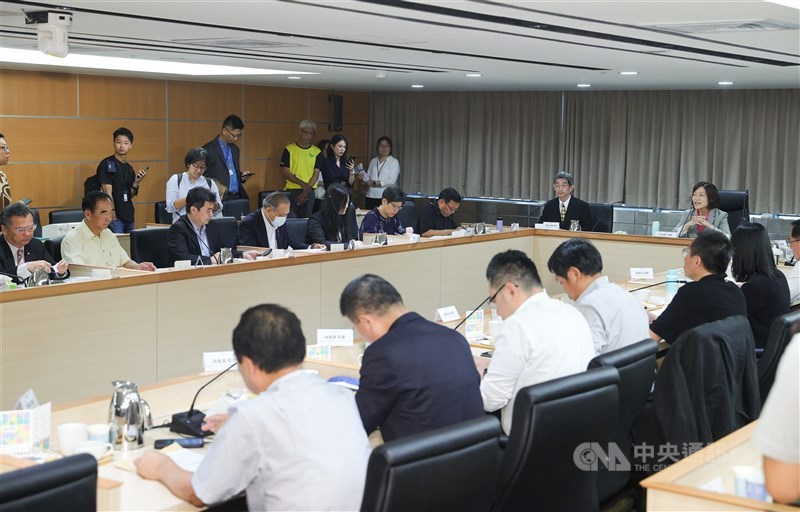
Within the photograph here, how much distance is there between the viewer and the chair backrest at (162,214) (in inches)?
369

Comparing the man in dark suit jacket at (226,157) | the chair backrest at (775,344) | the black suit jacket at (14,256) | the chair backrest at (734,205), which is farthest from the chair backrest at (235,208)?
the chair backrest at (775,344)

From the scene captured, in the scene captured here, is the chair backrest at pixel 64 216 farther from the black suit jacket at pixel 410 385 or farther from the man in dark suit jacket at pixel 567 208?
the black suit jacket at pixel 410 385

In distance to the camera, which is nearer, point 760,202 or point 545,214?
point 545,214

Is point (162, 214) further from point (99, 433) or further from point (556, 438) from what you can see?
point (556, 438)

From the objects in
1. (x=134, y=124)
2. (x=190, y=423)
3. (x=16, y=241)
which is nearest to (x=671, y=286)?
(x=190, y=423)

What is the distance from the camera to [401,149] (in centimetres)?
1357

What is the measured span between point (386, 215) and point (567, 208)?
1.80m

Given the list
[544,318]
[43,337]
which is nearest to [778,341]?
[544,318]

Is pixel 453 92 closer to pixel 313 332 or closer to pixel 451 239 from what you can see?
pixel 451 239

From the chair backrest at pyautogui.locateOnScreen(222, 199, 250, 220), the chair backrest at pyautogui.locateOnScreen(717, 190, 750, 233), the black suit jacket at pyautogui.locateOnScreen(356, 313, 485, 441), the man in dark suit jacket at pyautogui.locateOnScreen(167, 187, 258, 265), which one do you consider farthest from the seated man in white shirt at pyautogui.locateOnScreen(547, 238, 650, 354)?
the chair backrest at pyautogui.locateOnScreen(222, 199, 250, 220)

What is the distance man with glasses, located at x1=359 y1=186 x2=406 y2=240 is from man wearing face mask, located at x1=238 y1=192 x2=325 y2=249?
85 cm

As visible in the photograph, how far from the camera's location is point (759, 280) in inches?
191

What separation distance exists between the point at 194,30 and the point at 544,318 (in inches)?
114

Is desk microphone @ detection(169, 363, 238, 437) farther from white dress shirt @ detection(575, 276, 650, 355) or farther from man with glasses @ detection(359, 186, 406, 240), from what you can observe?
man with glasses @ detection(359, 186, 406, 240)
